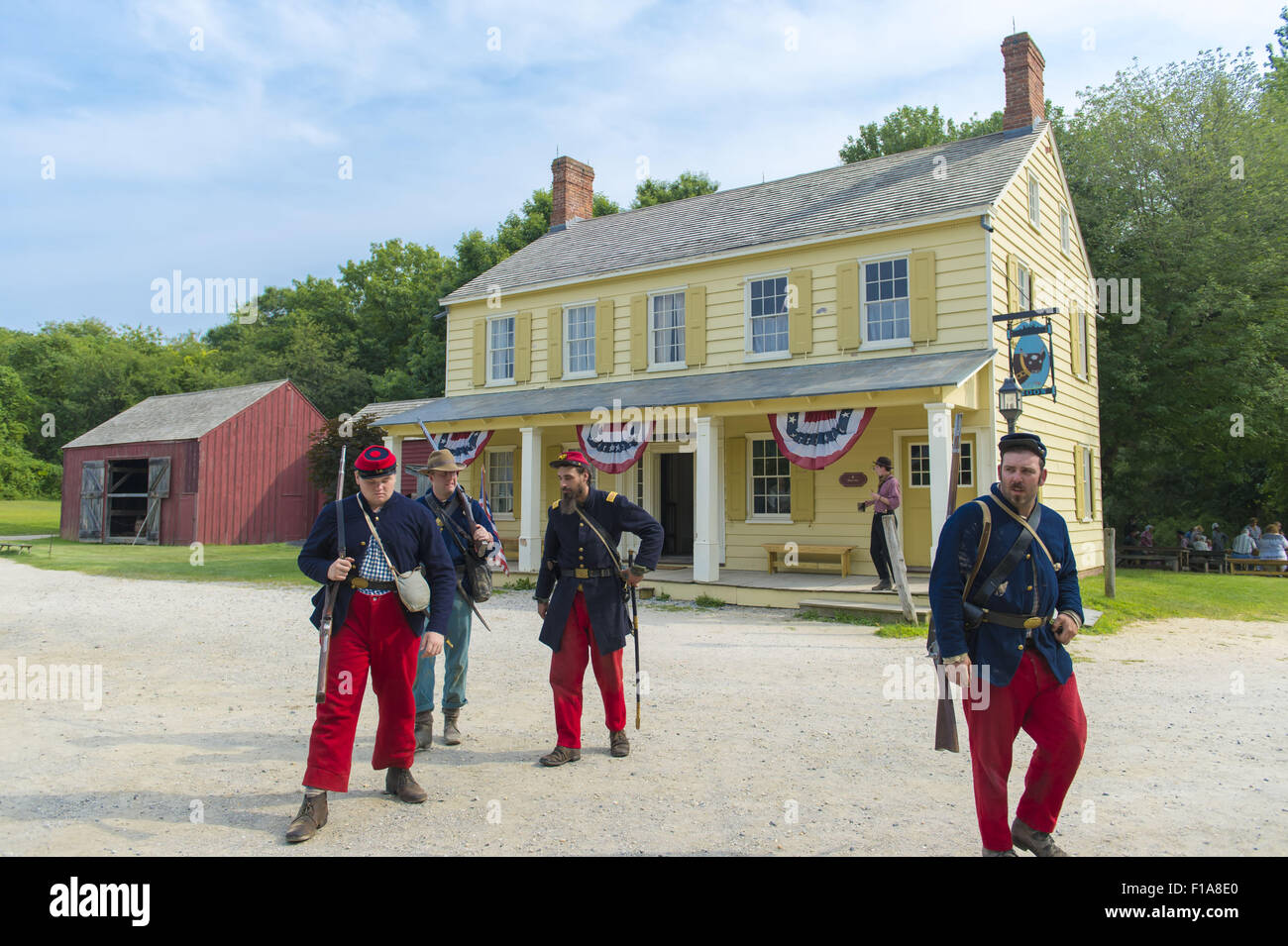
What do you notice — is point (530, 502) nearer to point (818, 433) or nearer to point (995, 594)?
point (818, 433)

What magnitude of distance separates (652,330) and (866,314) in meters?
4.21

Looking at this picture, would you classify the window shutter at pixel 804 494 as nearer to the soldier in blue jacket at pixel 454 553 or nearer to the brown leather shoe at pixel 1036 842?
the soldier in blue jacket at pixel 454 553

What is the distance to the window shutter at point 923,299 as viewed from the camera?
1366 cm

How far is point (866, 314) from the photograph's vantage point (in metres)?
14.4

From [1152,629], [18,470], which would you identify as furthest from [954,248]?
[18,470]

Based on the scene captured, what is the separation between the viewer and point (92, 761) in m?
5.29

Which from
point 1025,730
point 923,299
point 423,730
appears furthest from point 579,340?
point 1025,730

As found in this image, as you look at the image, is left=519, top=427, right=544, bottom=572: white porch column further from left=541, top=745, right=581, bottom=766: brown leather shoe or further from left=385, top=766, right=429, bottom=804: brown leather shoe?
left=385, top=766, right=429, bottom=804: brown leather shoe

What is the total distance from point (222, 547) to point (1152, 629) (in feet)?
77.4

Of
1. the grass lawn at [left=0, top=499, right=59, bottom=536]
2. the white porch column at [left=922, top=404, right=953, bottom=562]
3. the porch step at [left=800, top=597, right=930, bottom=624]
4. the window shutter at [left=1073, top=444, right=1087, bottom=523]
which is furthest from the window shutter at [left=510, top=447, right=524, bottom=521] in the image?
the grass lawn at [left=0, top=499, right=59, bottom=536]

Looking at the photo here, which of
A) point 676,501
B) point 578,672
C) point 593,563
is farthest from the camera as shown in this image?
point 676,501

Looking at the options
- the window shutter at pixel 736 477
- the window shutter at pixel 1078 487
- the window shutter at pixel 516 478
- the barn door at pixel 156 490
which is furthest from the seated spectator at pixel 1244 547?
the barn door at pixel 156 490

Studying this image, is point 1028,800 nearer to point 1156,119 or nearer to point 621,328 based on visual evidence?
point 621,328

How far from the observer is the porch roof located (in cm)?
1229
